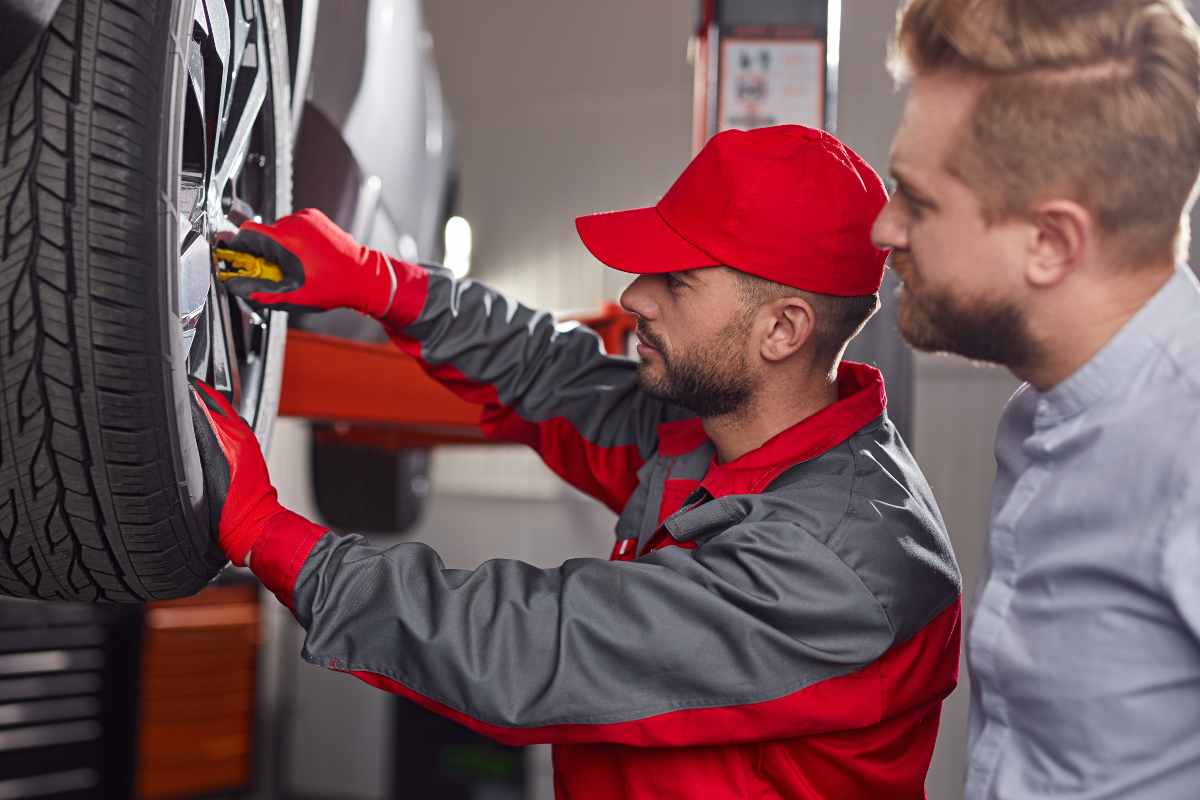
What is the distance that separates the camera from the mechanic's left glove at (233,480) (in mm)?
1038

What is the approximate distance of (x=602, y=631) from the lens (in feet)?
3.43

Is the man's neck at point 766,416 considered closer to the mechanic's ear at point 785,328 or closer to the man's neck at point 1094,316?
the mechanic's ear at point 785,328

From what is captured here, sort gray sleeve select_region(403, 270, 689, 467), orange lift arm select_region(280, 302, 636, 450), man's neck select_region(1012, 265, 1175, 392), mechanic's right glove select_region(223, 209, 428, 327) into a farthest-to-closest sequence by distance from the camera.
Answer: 1. orange lift arm select_region(280, 302, 636, 450)
2. gray sleeve select_region(403, 270, 689, 467)
3. mechanic's right glove select_region(223, 209, 428, 327)
4. man's neck select_region(1012, 265, 1175, 392)

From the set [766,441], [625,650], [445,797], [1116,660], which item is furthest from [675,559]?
[445,797]

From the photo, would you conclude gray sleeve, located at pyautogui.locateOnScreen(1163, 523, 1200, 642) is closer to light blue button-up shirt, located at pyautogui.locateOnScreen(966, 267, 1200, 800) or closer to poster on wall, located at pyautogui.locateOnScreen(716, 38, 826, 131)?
light blue button-up shirt, located at pyautogui.locateOnScreen(966, 267, 1200, 800)

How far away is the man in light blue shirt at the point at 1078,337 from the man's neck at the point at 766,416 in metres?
0.37

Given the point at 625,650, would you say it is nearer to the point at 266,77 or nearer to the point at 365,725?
the point at 266,77

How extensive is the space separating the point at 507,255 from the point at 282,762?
232 cm

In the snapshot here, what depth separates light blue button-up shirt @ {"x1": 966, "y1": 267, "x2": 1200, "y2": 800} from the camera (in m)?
0.79

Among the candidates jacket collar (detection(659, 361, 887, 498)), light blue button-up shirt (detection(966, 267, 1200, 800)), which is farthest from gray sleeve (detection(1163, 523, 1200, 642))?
jacket collar (detection(659, 361, 887, 498))

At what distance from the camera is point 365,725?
4801 millimetres

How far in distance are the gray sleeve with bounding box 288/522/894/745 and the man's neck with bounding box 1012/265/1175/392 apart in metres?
0.30

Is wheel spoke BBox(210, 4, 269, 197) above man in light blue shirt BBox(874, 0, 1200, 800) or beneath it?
above

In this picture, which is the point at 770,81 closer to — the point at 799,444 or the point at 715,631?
the point at 799,444
